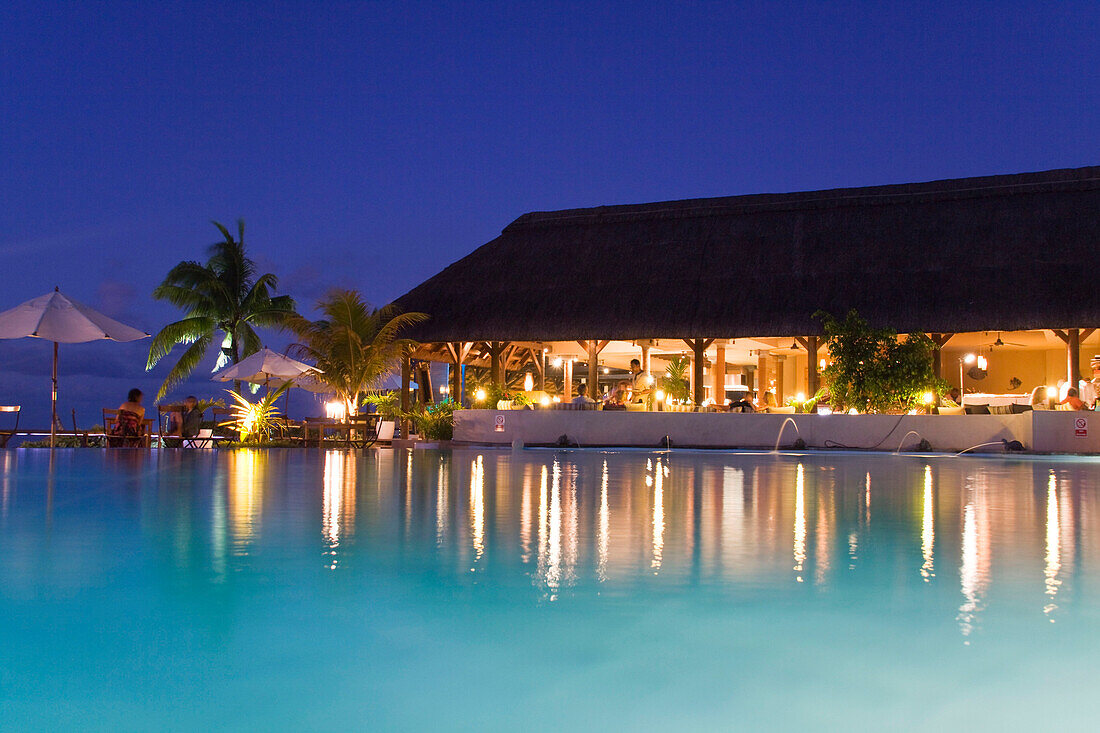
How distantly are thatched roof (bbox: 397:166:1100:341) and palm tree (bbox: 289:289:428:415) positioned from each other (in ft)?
4.89

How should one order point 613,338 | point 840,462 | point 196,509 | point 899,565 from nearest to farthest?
point 899,565, point 196,509, point 840,462, point 613,338

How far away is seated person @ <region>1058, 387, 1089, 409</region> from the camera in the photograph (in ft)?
46.8

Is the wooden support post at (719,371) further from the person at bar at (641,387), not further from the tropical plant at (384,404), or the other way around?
the tropical plant at (384,404)

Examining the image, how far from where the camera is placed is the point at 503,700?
6.53ft

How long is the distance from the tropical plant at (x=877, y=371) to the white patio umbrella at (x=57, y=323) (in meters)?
11.4

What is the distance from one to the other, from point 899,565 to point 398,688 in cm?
225

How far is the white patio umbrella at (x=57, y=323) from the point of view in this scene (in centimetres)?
1255

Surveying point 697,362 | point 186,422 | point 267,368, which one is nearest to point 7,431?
point 186,422

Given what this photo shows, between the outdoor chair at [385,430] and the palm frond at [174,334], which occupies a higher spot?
the palm frond at [174,334]

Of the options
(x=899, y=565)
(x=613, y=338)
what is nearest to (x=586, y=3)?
(x=613, y=338)

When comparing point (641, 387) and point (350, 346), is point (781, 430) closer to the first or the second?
point (641, 387)

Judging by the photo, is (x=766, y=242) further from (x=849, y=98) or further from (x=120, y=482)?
(x=849, y=98)

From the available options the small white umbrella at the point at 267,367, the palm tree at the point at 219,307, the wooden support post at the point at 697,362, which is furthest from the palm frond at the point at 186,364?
Result: the wooden support post at the point at 697,362

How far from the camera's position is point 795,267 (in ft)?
69.6
